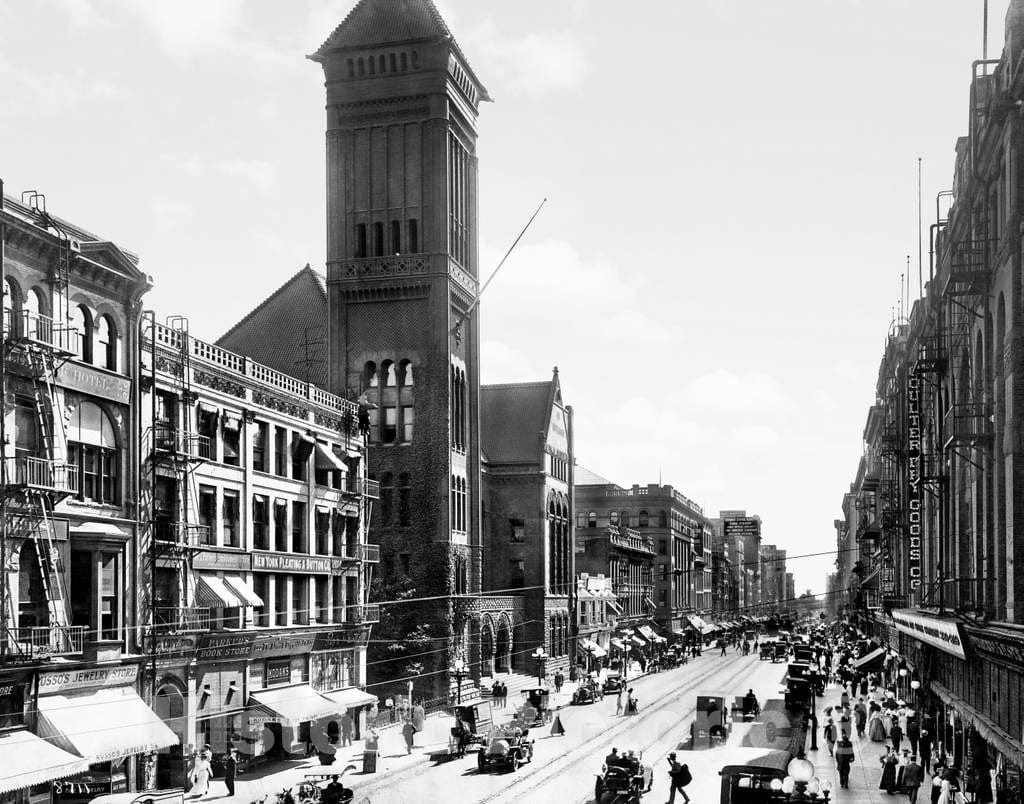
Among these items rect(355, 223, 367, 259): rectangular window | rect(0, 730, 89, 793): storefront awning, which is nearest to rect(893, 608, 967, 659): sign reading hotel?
rect(0, 730, 89, 793): storefront awning

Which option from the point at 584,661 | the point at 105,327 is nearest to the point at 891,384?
the point at 584,661

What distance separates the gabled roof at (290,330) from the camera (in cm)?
7562

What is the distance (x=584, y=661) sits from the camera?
94250 mm

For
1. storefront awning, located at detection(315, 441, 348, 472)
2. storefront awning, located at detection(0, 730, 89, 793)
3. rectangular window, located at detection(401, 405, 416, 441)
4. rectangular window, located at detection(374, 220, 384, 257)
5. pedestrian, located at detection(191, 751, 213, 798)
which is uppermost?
rectangular window, located at detection(374, 220, 384, 257)

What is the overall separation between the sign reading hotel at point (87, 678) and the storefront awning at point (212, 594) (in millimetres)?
4981

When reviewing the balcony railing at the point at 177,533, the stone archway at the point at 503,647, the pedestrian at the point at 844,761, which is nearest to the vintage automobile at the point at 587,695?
the stone archway at the point at 503,647

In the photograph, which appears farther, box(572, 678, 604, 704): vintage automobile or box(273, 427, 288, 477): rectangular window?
box(572, 678, 604, 704): vintage automobile

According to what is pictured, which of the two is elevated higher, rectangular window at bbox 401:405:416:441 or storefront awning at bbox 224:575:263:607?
rectangular window at bbox 401:405:416:441

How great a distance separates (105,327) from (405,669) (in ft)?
114

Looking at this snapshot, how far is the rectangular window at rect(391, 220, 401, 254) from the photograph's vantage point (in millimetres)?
72688

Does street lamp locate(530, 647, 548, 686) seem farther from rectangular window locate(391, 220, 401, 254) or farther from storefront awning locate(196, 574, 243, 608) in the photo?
storefront awning locate(196, 574, 243, 608)

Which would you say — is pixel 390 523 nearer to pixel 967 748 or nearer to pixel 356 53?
pixel 356 53

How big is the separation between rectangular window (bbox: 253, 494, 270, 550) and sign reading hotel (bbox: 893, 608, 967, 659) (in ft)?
79.6

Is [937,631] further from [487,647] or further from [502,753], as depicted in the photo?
[487,647]
